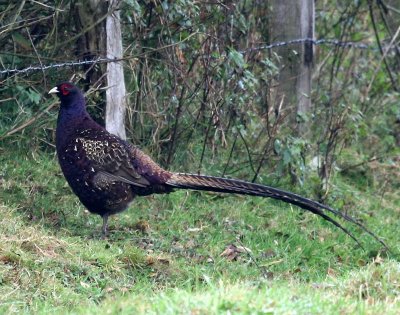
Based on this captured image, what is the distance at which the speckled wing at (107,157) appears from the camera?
24.6 feet

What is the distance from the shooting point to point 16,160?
834cm

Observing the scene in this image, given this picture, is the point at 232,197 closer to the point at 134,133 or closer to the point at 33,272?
the point at 134,133

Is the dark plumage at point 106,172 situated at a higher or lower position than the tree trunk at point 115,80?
lower

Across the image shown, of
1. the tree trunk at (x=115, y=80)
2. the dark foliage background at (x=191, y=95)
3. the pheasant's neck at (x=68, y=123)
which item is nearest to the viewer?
the pheasant's neck at (x=68, y=123)

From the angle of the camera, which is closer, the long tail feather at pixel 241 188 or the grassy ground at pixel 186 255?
the grassy ground at pixel 186 255

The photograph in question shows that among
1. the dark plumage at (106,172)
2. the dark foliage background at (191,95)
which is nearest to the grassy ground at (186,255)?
the dark plumage at (106,172)

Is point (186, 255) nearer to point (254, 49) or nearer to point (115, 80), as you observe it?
point (115, 80)

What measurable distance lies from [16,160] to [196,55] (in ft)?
6.75

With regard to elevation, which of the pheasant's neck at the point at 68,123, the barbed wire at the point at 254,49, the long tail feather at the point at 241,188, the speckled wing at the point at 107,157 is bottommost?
the long tail feather at the point at 241,188

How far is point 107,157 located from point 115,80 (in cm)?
101

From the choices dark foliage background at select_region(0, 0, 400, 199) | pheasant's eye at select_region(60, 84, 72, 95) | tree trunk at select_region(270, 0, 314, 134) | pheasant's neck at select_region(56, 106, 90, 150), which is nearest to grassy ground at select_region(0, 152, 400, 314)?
dark foliage background at select_region(0, 0, 400, 199)

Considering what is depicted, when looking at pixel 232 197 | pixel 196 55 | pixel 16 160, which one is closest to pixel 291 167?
pixel 232 197

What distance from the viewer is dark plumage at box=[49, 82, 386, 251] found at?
7.48 m

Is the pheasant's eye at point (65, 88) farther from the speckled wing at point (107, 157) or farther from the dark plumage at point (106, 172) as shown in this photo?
the speckled wing at point (107, 157)
